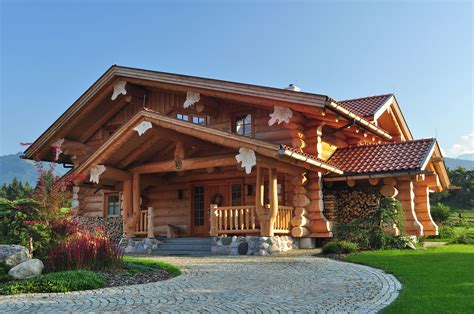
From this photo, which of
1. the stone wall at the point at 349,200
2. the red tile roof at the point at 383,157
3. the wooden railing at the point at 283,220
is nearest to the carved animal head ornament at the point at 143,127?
the wooden railing at the point at 283,220

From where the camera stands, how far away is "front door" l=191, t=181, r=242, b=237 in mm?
16906

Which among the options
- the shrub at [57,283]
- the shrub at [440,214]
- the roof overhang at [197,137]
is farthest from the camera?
the shrub at [440,214]

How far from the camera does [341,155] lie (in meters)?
16.6

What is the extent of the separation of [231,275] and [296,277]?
1.22 meters

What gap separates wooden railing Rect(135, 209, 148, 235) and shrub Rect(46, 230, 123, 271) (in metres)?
6.52

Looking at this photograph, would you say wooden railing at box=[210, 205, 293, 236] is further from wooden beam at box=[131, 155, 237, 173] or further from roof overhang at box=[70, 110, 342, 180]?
roof overhang at box=[70, 110, 342, 180]

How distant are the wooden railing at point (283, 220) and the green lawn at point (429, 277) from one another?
3.14 meters

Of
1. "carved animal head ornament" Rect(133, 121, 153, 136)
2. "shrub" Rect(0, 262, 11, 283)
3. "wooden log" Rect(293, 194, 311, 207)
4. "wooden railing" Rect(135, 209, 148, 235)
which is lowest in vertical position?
"shrub" Rect(0, 262, 11, 283)

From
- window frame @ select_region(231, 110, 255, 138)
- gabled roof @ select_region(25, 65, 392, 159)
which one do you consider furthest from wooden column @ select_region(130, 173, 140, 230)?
window frame @ select_region(231, 110, 255, 138)

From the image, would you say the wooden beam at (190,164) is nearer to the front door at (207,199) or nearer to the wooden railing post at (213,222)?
the wooden railing post at (213,222)

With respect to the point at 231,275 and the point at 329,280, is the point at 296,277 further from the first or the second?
the point at 231,275

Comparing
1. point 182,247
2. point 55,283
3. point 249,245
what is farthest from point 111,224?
point 55,283

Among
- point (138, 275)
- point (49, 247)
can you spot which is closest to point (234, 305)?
point (138, 275)

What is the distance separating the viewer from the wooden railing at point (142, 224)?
644 inches
